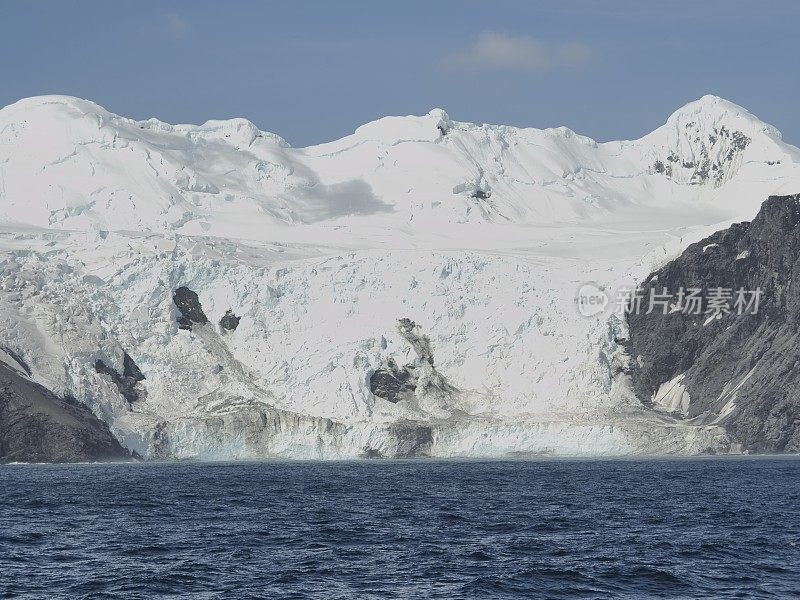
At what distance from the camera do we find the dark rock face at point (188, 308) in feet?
574

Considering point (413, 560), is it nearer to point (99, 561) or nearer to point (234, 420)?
point (99, 561)

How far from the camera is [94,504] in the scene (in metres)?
87.5

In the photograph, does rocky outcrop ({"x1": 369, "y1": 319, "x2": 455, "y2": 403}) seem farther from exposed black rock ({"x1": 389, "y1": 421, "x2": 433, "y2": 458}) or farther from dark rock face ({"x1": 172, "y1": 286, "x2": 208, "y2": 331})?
dark rock face ({"x1": 172, "y1": 286, "x2": 208, "y2": 331})

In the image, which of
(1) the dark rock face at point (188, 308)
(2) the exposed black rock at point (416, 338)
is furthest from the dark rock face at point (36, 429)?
(2) the exposed black rock at point (416, 338)

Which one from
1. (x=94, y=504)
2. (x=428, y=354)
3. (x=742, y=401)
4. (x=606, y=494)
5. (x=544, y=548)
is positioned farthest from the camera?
(x=428, y=354)

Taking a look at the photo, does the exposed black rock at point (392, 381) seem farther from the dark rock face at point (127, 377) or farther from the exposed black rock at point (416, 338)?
the dark rock face at point (127, 377)

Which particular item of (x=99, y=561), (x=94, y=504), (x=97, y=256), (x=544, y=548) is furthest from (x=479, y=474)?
(x=97, y=256)

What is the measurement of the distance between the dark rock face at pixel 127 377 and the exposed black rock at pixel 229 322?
15199mm

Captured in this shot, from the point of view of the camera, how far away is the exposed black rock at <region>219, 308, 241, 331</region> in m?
179

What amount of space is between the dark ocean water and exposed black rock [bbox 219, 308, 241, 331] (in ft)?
209

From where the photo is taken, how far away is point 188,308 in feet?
582

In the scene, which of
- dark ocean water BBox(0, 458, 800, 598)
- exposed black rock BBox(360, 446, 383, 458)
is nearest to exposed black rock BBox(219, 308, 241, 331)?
exposed black rock BBox(360, 446, 383, 458)

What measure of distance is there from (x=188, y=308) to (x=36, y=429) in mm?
35121

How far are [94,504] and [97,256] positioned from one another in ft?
329
